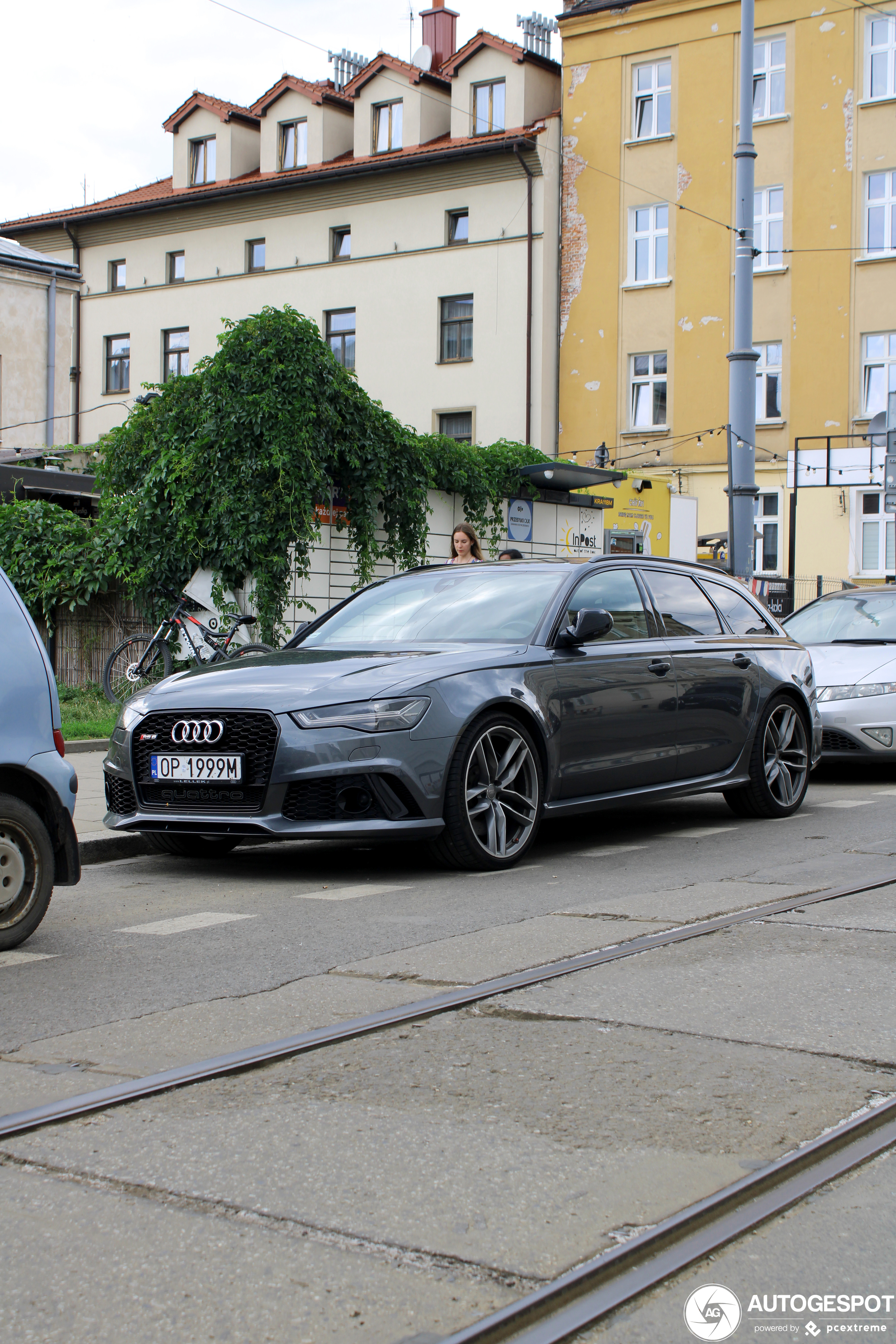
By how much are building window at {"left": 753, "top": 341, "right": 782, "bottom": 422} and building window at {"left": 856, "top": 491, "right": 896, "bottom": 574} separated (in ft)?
8.88

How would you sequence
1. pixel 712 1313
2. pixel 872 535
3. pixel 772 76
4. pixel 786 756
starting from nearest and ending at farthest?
pixel 712 1313 < pixel 786 756 < pixel 872 535 < pixel 772 76

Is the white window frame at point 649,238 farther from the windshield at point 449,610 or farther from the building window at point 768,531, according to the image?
the windshield at point 449,610

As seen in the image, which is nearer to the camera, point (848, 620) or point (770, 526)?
point (848, 620)

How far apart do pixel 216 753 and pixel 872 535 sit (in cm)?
2841

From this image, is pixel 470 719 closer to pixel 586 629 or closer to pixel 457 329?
pixel 586 629

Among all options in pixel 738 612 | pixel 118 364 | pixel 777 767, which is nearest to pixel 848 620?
pixel 738 612

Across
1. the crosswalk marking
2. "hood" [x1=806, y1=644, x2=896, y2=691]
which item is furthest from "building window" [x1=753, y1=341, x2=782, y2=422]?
the crosswalk marking

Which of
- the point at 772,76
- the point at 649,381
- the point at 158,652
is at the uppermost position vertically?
the point at 772,76

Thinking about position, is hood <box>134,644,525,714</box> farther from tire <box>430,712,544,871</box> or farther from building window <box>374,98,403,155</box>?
building window <box>374,98,403,155</box>

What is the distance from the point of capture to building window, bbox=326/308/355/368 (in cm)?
3797

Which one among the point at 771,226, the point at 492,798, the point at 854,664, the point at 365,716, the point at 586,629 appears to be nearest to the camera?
the point at 365,716

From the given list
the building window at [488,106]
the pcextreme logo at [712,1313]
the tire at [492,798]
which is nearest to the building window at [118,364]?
the building window at [488,106]

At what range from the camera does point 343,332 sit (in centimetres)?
3825

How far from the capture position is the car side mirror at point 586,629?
748 centimetres
